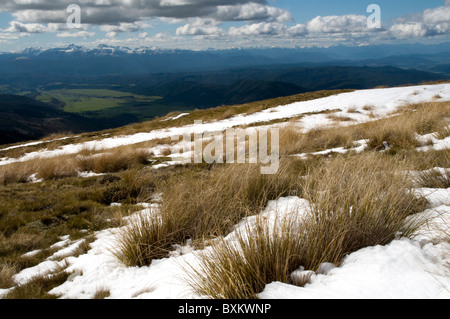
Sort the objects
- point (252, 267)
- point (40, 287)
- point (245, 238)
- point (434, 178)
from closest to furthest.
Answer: point (252, 267) < point (245, 238) < point (40, 287) < point (434, 178)

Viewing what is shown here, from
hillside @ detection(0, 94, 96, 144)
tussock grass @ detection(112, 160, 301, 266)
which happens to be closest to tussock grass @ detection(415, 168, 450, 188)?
tussock grass @ detection(112, 160, 301, 266)

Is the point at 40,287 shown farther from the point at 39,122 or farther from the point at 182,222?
the point at 39,122

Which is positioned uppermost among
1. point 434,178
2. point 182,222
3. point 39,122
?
point 434,178

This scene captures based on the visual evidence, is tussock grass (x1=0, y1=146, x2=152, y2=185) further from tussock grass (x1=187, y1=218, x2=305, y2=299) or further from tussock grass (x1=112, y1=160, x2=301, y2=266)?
tussock grass (x1=187, y1=218, x2=305, y2=299)

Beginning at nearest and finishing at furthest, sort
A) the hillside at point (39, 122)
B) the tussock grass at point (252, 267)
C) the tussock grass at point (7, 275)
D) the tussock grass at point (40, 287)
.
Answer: the tussock grass at point (252, 267), the tussock grass at point (40, 287), the tussock grass at point (7, 275), the hillside at point (39, 122)

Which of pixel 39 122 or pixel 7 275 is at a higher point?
pixel 7 275

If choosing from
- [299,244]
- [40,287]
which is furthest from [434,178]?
[40,287]

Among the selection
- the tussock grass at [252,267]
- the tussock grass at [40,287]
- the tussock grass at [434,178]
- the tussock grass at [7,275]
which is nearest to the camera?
the tussock grass at [252,267]

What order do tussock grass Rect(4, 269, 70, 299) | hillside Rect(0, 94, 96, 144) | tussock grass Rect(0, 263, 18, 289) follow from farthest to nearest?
hillside Rect(0, 94, 96, 144) → tussock grass Rect(0, 263, 18, 289) → tussock grass Rect(4, 269, 70, 299)

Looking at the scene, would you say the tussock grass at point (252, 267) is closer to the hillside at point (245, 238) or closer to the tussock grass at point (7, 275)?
the hillside at point (245, 238)

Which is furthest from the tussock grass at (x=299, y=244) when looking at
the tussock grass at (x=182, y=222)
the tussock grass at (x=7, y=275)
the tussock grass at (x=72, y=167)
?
the tussock grass at (x=72, y=167)

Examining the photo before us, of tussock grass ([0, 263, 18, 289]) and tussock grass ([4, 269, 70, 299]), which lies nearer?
tussock grass ([4, 269, 70, 299])

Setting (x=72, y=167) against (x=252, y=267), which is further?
(x=72, y=167)
